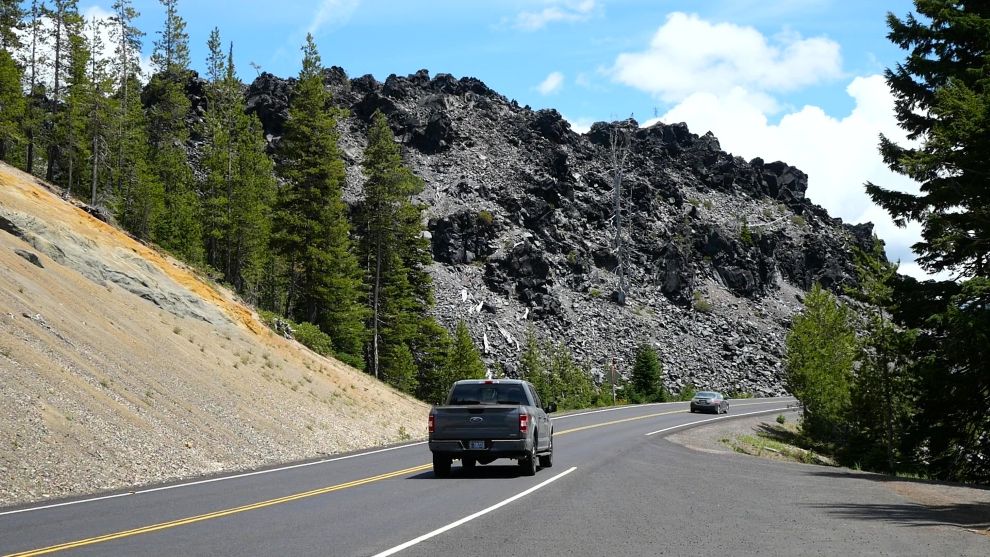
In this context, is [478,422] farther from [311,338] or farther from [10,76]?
[10,76]

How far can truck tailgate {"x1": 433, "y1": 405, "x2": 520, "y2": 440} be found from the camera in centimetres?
1577

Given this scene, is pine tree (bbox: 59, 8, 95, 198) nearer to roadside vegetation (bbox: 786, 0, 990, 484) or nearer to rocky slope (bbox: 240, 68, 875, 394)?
rocky slope (bbox: 240, 68, 875, 394)

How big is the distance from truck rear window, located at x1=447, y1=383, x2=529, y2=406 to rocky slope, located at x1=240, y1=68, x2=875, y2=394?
56208mm

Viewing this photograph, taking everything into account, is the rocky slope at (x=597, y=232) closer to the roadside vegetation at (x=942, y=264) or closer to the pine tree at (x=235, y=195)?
the pine tree at (x=235, y=195)

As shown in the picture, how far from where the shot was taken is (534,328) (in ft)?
291

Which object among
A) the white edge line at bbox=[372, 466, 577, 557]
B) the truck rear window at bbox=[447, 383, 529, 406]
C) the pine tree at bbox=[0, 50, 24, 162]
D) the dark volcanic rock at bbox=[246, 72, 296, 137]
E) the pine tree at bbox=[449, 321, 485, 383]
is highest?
the dark volcanic rock at bbox=[246, 72, 296, 137]

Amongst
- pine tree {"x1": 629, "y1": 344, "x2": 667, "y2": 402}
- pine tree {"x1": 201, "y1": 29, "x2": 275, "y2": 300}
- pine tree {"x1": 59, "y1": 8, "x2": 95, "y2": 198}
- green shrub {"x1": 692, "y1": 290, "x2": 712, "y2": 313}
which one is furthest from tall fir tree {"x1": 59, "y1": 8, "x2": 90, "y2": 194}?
green shrub {"x1": 692, "y1": 290, "x2": 712, "y2": 313}

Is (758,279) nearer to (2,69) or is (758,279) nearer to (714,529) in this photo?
(2,69)

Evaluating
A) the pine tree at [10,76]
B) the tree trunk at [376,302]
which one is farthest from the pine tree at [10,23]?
the tree trunk at [376,302]

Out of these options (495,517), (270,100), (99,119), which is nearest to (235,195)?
(99,119)

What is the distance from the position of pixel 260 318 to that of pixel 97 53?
4510cm

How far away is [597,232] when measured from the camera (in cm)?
11456

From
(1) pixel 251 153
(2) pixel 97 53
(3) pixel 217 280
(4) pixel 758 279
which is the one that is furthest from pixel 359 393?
(4) pixel 758 279

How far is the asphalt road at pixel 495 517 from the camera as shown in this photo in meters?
8.43
